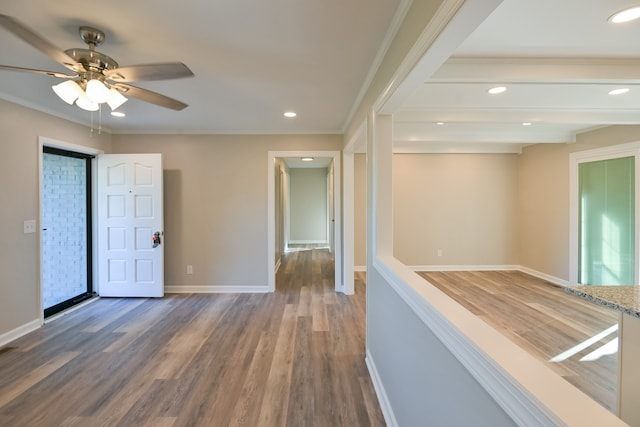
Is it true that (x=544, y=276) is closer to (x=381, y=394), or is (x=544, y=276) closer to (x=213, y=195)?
(x=381, y=394)

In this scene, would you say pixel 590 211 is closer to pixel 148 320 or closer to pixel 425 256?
pixel 425 256

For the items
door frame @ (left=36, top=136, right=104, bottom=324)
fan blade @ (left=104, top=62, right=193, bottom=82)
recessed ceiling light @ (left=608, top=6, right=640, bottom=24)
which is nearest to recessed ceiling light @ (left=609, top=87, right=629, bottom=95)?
recessed ceiling light @ (left=608, top=6, right=640, bottom=24)

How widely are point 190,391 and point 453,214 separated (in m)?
4.99

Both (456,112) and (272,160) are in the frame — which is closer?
(456,112)

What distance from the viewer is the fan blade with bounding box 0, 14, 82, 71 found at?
4.34 feet

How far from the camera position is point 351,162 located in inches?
169

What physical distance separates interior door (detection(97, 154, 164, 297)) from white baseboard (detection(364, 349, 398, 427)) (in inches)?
123

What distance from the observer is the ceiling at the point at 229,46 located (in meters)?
1.60

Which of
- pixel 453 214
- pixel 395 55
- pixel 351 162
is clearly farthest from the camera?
pixel 453 214

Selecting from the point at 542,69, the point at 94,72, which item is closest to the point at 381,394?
the point at 542,69

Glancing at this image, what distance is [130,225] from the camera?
4.07m

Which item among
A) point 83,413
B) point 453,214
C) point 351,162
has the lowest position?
point 83,413

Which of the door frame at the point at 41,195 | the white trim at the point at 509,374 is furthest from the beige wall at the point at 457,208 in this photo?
the door frame at the point at 41,195

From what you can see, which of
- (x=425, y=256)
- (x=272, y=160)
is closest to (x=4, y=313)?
(x=272, y=160)
